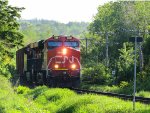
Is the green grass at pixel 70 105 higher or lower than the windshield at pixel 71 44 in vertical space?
lower

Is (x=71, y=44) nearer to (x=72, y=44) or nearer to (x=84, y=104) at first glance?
(x=72, y=44)

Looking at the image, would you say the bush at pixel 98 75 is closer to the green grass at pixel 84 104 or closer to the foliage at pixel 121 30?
the foliage at pixel 121 30

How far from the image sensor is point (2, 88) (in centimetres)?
3388

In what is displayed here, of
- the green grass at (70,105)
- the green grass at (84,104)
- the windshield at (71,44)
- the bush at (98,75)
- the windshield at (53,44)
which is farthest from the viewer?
the bush at (98,75)

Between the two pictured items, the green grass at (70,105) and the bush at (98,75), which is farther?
the bush at (98,75)

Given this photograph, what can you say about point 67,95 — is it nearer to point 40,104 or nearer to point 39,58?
point 40,104

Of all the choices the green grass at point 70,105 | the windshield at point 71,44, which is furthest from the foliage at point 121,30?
the green grass at point 70,105

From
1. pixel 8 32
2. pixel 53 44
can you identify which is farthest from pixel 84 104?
pixel 8 32

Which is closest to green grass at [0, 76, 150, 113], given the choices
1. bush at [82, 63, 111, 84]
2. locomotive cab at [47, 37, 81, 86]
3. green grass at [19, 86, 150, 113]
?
green grass at [19, 86, 150, 113]

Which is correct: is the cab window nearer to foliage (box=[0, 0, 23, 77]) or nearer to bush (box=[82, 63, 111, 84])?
bush (box=[82, 63, 111, 84])

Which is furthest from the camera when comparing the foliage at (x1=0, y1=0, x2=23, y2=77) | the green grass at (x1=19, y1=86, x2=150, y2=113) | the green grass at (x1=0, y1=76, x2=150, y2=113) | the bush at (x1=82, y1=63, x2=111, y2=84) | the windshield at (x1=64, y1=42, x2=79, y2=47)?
the foliage at (x1=0, y1=0, x2=23, y2=77)

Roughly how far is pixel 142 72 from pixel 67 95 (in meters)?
12.3

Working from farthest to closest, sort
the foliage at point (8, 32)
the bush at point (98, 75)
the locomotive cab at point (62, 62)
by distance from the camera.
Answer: the foliage at point (8, 32), the bush at point (98, 75), the locomotive cab at point (62, 62)

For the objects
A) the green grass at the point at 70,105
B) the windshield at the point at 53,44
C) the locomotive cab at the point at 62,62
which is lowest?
the green grass at the point at 70,105
